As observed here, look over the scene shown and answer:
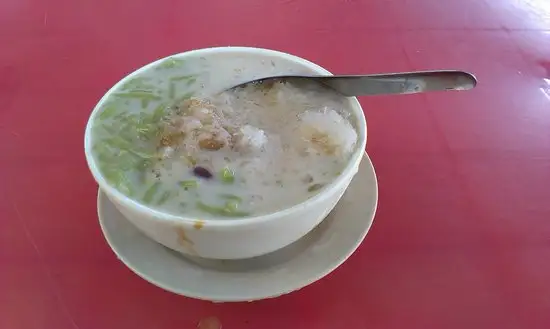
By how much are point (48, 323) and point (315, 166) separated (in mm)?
463

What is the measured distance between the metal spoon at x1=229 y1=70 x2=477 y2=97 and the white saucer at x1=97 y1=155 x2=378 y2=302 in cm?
19

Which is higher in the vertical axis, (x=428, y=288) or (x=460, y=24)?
(x=460, y=24)

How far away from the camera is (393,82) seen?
972 mm

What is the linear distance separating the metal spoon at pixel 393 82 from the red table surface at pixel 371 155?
0.22m

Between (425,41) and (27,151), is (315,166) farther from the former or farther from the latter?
(425,41)

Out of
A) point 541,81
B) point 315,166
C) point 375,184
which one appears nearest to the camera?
point 315,166

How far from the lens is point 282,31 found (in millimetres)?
1498

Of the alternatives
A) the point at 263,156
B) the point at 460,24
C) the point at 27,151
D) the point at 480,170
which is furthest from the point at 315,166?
the point at 460,24

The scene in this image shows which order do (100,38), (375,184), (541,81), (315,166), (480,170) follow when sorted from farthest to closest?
(100,38) < (541,81) < (480,170) < (375,184) < (315,166)

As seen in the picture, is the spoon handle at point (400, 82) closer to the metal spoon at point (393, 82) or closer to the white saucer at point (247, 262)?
the metal spoon at point (393, 82)

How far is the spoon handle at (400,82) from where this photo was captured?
3.09ft

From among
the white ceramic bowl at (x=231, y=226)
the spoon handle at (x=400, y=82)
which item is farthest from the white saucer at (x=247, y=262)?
the spoon handle at (x=400, y=82)

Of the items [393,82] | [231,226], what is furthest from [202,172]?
[393,82]

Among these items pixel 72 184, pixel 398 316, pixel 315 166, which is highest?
pixel 315 166
